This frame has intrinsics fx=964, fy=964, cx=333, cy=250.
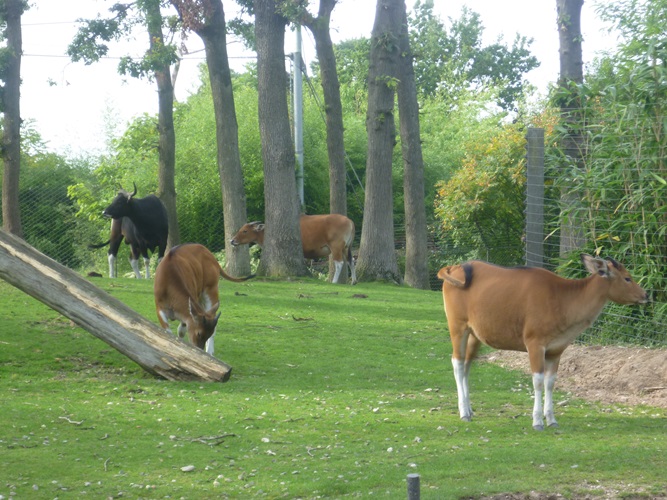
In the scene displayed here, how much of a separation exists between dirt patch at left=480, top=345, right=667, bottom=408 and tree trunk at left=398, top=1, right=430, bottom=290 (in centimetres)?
1193

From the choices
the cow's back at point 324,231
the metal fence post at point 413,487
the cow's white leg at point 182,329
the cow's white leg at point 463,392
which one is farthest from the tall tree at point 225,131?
the metal fence post at point 413,487

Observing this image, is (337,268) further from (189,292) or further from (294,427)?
(294,427)

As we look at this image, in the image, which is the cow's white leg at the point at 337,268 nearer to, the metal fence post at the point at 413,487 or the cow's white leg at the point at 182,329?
the cow's white leg at the point at 182,329

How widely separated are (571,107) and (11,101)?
13107 millimetres

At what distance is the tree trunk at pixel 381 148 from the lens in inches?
832

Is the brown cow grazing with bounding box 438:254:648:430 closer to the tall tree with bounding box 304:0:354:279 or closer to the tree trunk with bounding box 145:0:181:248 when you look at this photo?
the tall tree with bounding box 304:0:354:279

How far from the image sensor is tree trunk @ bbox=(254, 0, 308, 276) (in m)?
19.7

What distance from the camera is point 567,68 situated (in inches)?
648

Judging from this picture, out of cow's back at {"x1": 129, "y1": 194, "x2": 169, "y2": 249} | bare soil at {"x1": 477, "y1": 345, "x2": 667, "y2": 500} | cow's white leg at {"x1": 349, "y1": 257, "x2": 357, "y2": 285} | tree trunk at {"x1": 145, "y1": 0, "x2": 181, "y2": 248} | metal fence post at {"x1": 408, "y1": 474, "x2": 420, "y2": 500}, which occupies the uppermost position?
tree trunk at {"x1": 145, "y1": 0, "x2": 181, "y2": 248}

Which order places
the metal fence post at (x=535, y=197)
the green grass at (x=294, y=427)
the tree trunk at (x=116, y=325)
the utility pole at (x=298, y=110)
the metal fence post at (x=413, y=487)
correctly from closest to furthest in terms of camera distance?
the metal fence post at (x=413, y=487), the green grass at (x=294, y=427), the tree trunk at (x=116, y=325), the metal fence post at (x=535, y=197), the utility pole at (x=298, y=110)

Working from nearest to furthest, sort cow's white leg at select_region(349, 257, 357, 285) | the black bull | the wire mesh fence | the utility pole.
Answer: the wire mesh fence
the black bull
cow's white leg at select_region(349, 257, 357, 285)
the utility pole

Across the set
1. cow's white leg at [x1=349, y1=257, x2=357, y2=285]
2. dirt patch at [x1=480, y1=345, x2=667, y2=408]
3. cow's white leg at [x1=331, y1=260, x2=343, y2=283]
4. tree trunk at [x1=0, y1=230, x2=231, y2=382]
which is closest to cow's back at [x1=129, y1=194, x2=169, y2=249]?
cow's white leg at [x1=331, y1=260, x2=343, y2=283]

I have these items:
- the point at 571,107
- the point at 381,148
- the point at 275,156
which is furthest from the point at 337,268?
the point at 571,107

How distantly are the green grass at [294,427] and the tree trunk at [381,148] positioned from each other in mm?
8290
